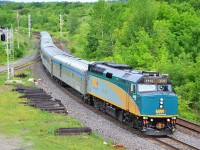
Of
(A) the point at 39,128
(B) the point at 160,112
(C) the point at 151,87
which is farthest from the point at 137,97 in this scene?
(A) the point at 39,128

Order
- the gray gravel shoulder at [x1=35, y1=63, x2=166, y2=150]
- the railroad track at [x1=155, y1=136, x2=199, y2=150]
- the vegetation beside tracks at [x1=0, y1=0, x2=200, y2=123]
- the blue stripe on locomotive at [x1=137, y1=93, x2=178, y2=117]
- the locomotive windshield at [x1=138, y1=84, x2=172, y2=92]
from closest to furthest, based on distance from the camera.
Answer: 1. the railroad track at [x1=155, y1=136, x2=199, y2=150]
2. the gray gravel shoulder at [x1=35, y1=63, x2=166, y2=150]
3. the blue stripe on locomotive at [x1=137, y1=93, x2=178, y2=117]
4. the locomotive windshield at [x1=138, y1=84, x2=172, y2=92]
5. the vegetation beside tracks at [x1=0, y1=0, x2=200, y2=123]

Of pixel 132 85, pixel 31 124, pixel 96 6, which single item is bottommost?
pixel 31 124

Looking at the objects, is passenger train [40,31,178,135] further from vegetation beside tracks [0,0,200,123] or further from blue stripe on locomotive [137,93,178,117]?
vegetation beside tracks [0,0,200,123]

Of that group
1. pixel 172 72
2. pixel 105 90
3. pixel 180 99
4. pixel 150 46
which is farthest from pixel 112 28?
pixel 105 90

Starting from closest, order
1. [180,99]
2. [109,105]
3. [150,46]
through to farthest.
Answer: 1. [109,105]
2. [180,99]
3. [150,46]

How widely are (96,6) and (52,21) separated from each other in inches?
3487

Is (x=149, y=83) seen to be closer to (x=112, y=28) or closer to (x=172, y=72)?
(x=172, y=72)

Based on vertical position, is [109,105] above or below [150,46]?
below

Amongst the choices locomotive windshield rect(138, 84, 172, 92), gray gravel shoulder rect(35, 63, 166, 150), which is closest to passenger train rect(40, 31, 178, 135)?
locomotive windshield rect(138, 84, 172, 92)

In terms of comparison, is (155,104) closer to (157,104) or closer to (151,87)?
(157,104)

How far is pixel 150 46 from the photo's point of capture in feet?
171

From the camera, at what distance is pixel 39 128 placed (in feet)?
82.5

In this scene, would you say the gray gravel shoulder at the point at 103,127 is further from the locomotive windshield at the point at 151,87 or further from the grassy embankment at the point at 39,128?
the locomotive windshield at the point at 151,87

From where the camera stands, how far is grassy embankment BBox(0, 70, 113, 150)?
21.4 m
